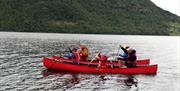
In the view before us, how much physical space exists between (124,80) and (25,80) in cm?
1216

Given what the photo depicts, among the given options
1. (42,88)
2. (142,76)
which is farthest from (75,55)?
(42,88)

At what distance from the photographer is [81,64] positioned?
4547 centimetres

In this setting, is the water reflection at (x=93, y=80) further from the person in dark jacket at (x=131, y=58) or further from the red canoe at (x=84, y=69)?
the person in dark jacket at (x=131, y=58)

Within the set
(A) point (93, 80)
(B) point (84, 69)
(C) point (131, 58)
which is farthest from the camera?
(C) point (131, 58)

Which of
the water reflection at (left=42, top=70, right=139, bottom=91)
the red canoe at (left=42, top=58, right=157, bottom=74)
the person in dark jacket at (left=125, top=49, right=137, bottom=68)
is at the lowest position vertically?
the water reflection at (left=42, top=70, right=139, bottom=91)

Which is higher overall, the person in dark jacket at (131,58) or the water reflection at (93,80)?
the person in dark jacket at (131,58)

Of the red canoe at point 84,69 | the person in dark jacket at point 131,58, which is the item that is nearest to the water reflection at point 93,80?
the red canoe at point 84,69

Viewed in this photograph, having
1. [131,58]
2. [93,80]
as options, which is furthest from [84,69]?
[131,58]

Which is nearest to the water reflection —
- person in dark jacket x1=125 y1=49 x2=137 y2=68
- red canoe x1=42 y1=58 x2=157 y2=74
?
red canoe x1=42 y1=58 x2=157 y2=74

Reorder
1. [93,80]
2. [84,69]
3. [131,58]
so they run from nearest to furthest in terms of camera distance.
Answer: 1. [93,80]
2. [84,69]
3. [131,58]

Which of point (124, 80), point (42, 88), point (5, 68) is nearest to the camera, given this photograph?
point (42, 88)

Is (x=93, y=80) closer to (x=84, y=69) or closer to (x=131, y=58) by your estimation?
(x=84, y=69)

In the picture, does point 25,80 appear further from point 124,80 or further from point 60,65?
point 124,80

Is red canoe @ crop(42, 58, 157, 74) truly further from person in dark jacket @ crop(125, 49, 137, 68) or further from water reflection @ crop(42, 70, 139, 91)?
person in dark jacket @ crop(125, 49, 137, 68)
